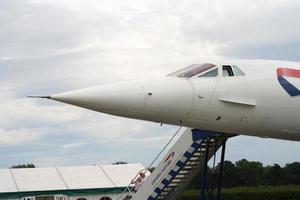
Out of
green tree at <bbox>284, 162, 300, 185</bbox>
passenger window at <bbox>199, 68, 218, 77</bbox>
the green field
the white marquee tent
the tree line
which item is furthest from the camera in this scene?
green tree at <bbox>284, 162, 300, 185</bbox>

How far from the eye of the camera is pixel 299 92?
37.7ft

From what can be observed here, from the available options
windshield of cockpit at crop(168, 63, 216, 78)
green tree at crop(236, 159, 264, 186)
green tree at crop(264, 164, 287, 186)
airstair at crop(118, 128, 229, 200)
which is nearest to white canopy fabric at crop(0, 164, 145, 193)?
airstair at crop(118, 128, 229, 200)

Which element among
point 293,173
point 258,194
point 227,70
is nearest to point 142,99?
point 227,70

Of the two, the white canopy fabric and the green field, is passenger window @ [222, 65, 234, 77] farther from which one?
the green field

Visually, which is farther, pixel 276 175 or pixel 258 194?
pixel 276 175

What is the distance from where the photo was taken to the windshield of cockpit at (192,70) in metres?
11.2

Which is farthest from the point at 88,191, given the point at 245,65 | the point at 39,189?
the point at 245,65

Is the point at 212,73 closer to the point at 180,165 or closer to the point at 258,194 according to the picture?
the point at 180,165

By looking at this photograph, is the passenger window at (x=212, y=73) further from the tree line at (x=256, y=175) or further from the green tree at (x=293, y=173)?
the green tree at (x=293, y=173)

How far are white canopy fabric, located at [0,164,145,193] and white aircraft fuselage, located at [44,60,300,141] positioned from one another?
2071cm

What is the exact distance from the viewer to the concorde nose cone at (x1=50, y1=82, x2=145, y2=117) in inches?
397

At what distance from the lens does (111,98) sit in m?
10.2

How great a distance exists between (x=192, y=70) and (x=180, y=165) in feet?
20.6

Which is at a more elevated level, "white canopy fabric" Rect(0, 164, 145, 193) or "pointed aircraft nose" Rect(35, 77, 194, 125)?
"white canopy fabric" Rect(0, 164, 145, 193)
